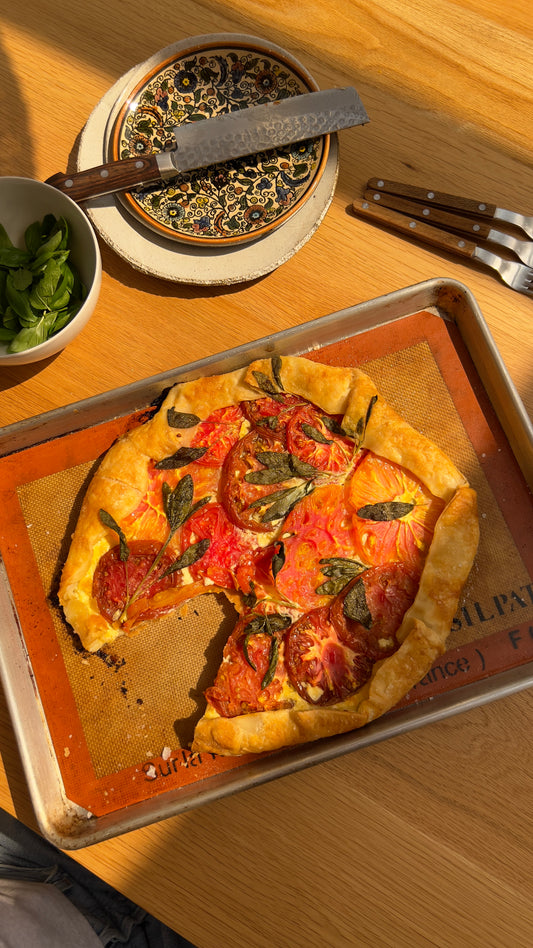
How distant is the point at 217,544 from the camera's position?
89.2 inches

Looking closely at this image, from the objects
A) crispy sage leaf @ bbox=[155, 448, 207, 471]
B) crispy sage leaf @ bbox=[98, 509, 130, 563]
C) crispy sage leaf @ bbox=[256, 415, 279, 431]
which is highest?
crispy sage leaf @ bbox=[256, 415, 279, 431]

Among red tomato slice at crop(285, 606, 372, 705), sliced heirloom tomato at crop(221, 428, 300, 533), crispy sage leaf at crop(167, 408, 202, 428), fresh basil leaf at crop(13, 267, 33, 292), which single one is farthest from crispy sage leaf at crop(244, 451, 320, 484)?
fresh basil leaf at crop(13, 267, 33, 292)

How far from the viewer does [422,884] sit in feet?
7.17

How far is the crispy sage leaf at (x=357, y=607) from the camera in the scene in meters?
2.12

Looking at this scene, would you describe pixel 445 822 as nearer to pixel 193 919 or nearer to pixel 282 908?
pixel 282 908

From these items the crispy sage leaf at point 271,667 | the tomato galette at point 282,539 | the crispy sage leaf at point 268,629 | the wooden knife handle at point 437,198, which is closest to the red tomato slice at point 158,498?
the tomato galette at point 282,539

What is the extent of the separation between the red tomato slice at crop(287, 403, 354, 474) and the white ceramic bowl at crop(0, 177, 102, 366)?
2.66ft

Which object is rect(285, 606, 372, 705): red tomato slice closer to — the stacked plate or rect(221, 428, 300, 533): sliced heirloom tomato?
rect(221, 428, 300, 533): sliced heirloom tomato

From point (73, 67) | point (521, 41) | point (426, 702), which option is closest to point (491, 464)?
point (426, 702)

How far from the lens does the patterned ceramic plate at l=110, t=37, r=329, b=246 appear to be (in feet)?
7.86

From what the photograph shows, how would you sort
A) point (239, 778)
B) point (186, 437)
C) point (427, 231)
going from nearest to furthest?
point (239, 778)
point (186, 437)
point (427, 231)

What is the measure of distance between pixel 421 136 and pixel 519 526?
157cm

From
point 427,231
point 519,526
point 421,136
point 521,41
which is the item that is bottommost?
point 519,526

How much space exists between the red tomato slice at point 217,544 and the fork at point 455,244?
4.24 feet
